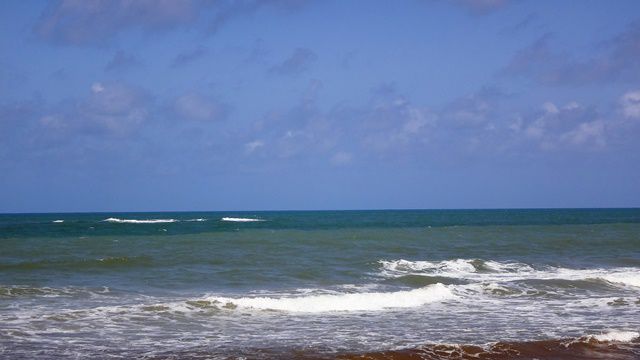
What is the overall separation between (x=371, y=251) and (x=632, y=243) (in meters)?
16.1

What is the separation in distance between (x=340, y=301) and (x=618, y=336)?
6.57 meters

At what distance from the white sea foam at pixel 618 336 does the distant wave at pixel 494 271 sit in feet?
29.2

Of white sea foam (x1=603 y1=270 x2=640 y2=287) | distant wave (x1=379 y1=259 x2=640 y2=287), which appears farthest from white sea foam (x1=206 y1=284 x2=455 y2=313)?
white sea foam (x1=603 y1=270 x2=640 y2=287)

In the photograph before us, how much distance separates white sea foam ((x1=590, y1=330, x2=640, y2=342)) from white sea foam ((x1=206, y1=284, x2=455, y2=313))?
17.2ft

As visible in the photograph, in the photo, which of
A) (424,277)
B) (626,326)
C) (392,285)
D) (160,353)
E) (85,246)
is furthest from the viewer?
(85,246)

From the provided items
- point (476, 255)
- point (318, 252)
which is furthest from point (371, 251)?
point (476, 255)

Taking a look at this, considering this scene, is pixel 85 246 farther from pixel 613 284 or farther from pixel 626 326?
pixel 626 326

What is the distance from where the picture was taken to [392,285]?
65.1ft

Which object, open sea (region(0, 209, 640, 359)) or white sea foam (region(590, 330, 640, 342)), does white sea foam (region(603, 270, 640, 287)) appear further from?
white sea foam (region(590, 330, 640, 342))

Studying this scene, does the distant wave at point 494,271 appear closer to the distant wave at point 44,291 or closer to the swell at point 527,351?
the distant wave at point 44,291

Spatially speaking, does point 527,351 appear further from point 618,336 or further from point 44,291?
point 44,291

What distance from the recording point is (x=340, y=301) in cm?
1630

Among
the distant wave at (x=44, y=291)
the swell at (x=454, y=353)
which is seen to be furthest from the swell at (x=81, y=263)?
the swell at (x=454, y=353)

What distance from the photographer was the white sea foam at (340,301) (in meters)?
15.7
